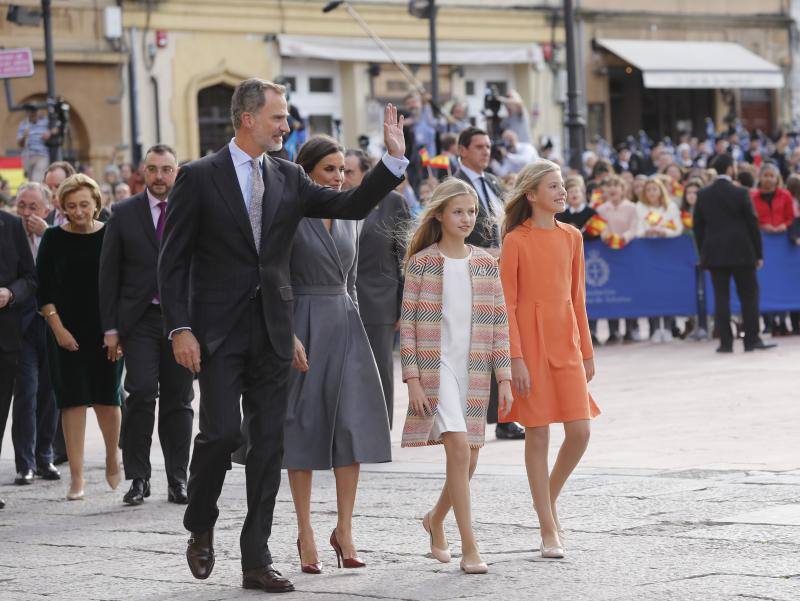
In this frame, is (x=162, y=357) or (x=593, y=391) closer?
(x=162, y=357)

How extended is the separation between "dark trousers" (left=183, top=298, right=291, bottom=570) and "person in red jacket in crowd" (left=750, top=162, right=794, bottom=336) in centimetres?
1276

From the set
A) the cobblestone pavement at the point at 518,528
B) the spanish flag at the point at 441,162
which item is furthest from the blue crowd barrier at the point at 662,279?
the cobblestone pavement at the point at 518,528

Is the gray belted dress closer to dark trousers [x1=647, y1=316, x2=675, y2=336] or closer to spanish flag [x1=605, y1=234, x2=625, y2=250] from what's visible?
spanish flag [x1=605, y1=234, x2=625, y2=250]

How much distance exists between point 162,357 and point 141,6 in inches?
960

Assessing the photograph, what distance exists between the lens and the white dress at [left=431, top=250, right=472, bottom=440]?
7465 mm

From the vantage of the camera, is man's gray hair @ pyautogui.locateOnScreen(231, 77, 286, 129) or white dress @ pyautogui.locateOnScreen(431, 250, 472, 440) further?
white dress @ pyautogui.locateOnScreen(431, 250, 472, 440)

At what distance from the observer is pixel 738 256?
58.3 ft

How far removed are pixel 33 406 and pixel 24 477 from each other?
1.76ft

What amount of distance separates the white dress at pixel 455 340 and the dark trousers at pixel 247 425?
67cm

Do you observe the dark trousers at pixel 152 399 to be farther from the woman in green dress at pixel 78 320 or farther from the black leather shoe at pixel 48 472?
the black leather shoe at pixel 48 472

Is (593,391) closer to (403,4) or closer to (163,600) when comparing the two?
(163,600)

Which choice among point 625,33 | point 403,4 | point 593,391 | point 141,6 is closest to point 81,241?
point 593,391

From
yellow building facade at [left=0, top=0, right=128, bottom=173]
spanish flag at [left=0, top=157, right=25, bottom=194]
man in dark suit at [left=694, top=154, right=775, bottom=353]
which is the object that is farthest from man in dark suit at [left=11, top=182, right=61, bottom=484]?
yellow building facade at [left=0, top=0, right=128, bottom=173]

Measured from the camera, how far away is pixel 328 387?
781 centimetres
